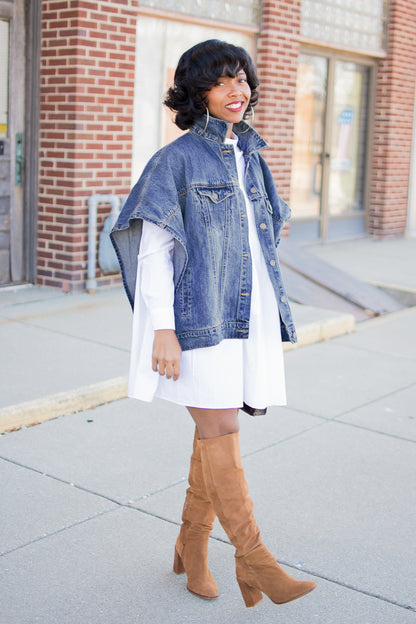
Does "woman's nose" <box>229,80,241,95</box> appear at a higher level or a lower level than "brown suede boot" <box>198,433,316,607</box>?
higher

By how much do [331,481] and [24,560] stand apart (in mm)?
1583

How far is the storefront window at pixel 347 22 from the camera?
35.8 ft

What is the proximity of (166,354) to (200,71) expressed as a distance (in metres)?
0.94

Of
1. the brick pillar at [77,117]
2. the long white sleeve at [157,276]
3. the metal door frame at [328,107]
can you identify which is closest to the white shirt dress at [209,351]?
the long white sleeve at [157,276]

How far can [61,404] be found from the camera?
4.82 metres

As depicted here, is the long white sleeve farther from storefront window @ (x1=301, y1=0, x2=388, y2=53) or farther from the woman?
storefront window @ (x1=301, y1=0, x2=388, y2=53)

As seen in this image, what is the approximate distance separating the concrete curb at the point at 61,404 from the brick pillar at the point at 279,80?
18.8ft

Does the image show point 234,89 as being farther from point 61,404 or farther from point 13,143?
point 13,143

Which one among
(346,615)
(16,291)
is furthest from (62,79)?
(346,615)

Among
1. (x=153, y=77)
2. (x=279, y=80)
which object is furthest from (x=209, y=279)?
(x=279, y=80)

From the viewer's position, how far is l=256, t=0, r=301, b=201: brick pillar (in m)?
10.0

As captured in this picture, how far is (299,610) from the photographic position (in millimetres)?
2973

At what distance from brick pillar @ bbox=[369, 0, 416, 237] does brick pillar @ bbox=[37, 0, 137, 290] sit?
5809mm

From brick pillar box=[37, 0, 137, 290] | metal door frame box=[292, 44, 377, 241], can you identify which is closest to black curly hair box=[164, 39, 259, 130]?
brick pillar box=[37, 0, 137, 290]
